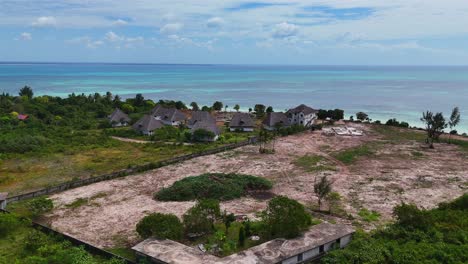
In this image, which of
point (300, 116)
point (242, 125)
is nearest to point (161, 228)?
point (242, 125)

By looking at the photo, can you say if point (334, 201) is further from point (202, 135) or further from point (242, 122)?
point (242, 122)

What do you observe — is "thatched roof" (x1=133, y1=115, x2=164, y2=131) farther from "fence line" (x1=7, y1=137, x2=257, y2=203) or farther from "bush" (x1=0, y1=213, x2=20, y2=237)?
"bush" (x1=0, y1=213, x2=20, y2=237)

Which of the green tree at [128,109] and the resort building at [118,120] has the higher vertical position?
the green tree at [128,109]

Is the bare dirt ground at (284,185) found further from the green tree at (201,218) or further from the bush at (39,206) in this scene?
the green tree at (201,218)

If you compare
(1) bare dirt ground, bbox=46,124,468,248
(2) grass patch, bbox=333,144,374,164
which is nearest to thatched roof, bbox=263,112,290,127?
(1) bare dirt ground, bbox=46,124,468,248

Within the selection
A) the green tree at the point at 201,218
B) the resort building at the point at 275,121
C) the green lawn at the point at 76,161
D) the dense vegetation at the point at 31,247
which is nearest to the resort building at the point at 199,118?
the resort building at the point at 275,121

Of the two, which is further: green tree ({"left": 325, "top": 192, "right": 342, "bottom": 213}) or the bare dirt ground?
green tree ({"left": 325, "top": 192, "right": 342, "bottom": 213})
